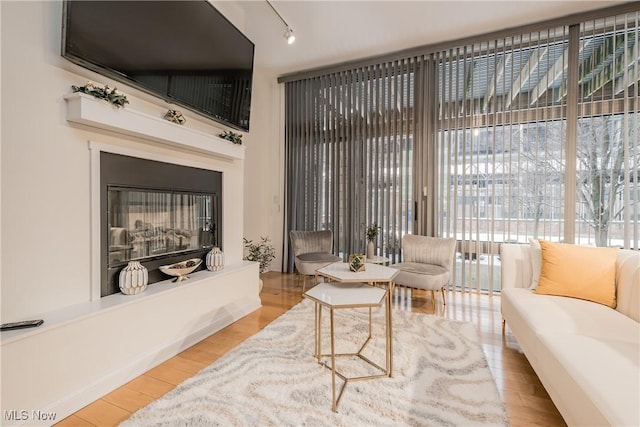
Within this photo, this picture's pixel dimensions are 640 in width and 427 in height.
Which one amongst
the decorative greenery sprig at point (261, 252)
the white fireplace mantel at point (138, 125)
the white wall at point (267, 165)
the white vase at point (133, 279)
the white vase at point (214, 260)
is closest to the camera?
the white fireplace mantel at point (138, 125)

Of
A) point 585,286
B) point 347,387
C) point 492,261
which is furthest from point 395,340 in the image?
point 492,261

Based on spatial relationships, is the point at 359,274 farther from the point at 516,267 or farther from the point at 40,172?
the point at 40,172

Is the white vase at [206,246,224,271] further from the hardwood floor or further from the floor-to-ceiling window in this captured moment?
the floor-to-ceiling window

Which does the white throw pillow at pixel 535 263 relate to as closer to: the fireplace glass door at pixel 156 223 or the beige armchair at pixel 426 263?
the beige armchair at pixel 426 263

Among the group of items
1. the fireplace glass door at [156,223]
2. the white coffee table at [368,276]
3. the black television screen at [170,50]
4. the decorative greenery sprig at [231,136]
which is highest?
the black television screen at [170,50]

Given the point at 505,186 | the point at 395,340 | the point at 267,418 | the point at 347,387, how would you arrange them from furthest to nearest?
the point at 505,186 → the point at 395,340 → the point at 347,387 → the point at 267,418

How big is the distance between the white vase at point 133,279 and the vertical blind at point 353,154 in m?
2.88

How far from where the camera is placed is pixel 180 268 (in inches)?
94.5

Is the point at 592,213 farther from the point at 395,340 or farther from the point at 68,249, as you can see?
the point at 68,249

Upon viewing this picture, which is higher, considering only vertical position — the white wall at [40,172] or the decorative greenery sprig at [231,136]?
the decorative greenery sprig at [231,136]

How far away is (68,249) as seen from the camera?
1.73 m

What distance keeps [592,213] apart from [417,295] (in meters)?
2.15

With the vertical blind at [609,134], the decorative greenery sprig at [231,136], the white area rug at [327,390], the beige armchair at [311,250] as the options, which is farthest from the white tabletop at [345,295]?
the vertical blind at [609,134]

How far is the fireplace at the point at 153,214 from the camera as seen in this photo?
1972 millimetres
